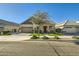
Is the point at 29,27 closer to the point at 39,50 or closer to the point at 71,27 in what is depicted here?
the point at 71,27

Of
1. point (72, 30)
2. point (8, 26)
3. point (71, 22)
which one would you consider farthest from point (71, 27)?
point (8, 26)

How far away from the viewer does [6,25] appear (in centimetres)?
2958

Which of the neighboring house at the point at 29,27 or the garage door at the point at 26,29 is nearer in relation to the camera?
the neighboring house at the point at 29,27

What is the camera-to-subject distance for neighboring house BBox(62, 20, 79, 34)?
1005 inches

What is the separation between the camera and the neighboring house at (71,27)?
2553 cm

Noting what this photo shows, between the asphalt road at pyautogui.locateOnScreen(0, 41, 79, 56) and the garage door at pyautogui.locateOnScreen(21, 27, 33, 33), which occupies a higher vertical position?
the garage door at pyautogui.locateOnScreen(21, 27, 33, 33)

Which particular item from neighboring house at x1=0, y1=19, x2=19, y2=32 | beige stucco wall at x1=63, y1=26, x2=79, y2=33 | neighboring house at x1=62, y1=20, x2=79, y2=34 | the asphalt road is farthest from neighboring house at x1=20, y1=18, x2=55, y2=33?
the asphalt road

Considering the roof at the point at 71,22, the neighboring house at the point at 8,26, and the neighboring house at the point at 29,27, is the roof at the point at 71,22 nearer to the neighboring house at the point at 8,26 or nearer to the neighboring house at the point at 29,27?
the neighboring house at the point at 29,27

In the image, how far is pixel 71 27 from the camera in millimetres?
26938

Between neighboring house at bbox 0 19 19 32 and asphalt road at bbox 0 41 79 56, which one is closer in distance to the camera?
asphalt road at bbox 0 41 79 56

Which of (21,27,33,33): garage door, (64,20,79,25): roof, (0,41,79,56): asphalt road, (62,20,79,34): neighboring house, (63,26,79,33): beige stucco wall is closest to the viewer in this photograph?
(0,41,79,56): asphalt road

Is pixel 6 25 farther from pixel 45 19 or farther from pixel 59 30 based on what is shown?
pixel 45 19

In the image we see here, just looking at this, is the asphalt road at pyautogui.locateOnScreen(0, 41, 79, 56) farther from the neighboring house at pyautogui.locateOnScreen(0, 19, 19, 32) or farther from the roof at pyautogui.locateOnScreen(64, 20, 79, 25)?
the neighboring house at pyautogui.locateOnScreen(0, 19, 19, 32)

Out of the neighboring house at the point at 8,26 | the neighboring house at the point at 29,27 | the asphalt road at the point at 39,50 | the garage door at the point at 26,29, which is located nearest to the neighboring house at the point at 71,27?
the neighboring house at the point at 29,27
